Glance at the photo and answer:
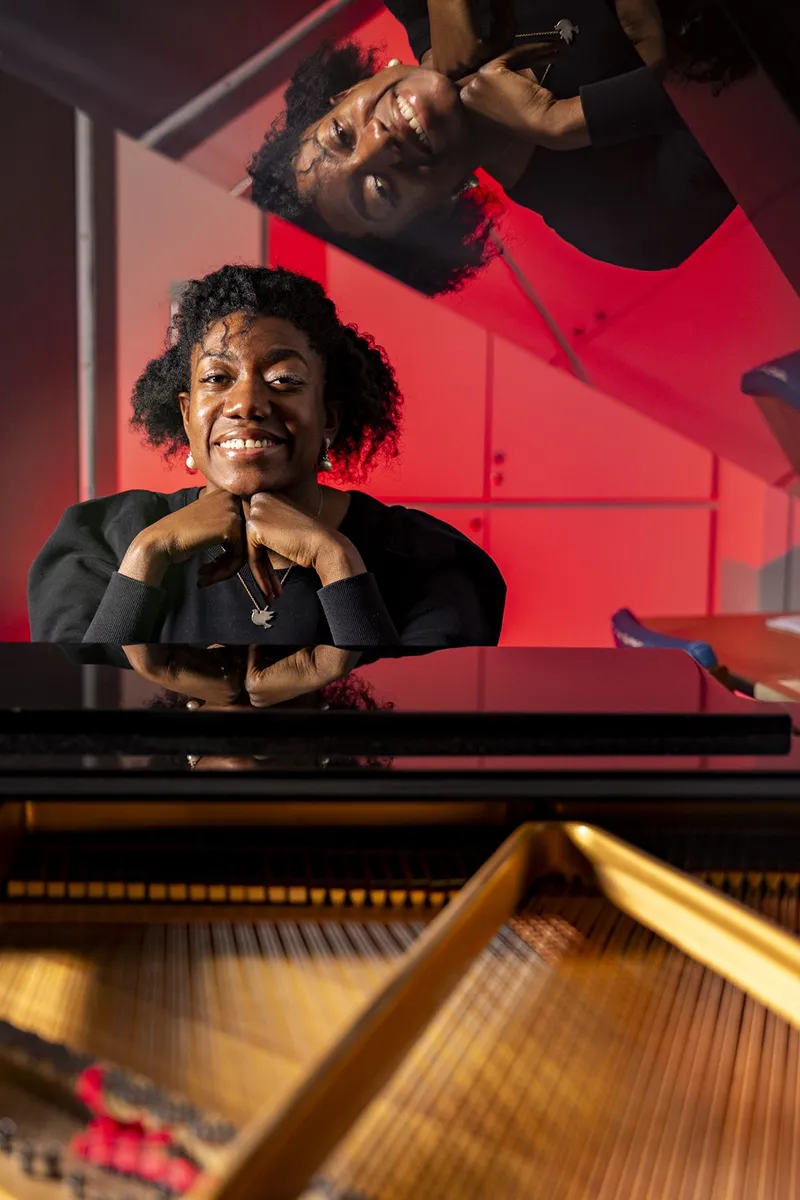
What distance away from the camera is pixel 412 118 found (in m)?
2.43

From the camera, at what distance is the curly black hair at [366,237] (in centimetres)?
241

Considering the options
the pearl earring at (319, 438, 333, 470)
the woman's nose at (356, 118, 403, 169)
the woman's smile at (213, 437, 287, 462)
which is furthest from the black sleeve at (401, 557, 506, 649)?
the woman's nose at (356, 118, 403, 169)

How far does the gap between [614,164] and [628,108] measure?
134mm

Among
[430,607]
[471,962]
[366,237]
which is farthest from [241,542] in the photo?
[471,962]

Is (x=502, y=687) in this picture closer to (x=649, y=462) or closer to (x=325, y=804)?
(x=325, y=804)

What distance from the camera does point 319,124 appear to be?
2.43m

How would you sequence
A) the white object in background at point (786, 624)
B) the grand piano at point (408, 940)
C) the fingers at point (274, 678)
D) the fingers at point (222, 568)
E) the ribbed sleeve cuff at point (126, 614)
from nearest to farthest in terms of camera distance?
the grand piano at point (408, 940)
the fingers at point (274, 678)
the ribbed sleeve cuff at point (126, 614)
the fingers at point (222, 568)
the white object in background at point (786, 624)

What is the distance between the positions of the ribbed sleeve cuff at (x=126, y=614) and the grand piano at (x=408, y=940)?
3.21 ft

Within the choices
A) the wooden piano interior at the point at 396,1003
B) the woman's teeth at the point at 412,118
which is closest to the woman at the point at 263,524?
the woman's teeth at the point at 412,118

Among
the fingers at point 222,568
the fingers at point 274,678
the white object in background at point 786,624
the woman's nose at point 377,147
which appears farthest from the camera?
the white object in background at point 786,624

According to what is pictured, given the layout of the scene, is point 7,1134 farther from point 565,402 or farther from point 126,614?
point 565,402

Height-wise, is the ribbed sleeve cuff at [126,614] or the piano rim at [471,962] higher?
the ribbed sleeve cuff at [126,614]

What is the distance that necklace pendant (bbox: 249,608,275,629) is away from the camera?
213 cm

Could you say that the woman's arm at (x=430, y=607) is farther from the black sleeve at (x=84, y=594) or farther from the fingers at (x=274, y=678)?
the fingers at (x=274, y=678)
